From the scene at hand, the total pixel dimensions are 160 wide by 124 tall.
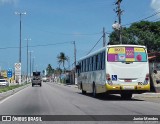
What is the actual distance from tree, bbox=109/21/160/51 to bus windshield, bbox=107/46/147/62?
4728cm

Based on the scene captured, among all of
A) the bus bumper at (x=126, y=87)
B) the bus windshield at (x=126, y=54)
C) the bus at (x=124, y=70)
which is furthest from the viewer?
the bus windshield at (x=126, y=54)

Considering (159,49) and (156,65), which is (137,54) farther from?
(159,49)

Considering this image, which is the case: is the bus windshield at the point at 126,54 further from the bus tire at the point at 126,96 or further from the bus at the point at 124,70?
the bus tire at the point at 126,96

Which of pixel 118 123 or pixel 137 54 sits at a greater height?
pixel 137 54

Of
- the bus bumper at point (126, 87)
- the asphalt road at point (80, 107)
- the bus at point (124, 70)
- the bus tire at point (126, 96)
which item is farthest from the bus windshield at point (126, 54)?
the bus tire at point (126, 96)

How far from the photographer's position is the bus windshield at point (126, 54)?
26.7 meters

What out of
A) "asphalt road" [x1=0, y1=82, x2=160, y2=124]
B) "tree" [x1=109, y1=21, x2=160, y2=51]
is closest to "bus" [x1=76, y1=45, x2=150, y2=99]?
"asphalt road" [x1=0, y1=82, x2=160, y2=124]

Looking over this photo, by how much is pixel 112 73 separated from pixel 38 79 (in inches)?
2143

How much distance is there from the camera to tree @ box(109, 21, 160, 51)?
77.2 metres

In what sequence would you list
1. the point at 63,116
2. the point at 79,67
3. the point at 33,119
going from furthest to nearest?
1. the point at 79,67
2. the point at 63,116
3. the point at 33,119

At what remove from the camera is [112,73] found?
2647cm

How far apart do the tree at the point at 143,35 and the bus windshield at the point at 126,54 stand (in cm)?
4728

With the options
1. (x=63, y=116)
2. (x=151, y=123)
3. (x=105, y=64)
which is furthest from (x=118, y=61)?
(x=151, y=123)

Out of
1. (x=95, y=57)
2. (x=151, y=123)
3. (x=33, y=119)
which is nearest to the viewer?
(x=151, y=123)
